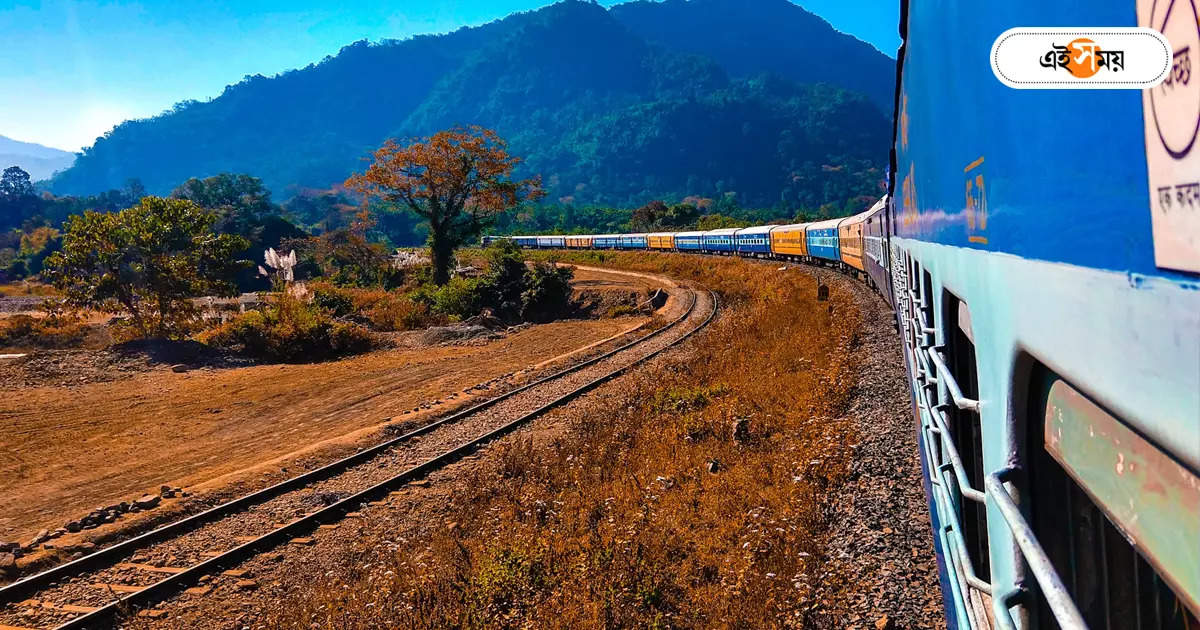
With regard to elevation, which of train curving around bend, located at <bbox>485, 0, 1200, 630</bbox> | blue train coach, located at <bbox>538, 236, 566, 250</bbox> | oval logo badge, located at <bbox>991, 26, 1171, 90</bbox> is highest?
blue train coach, located at <bbox>538, 236, 566, 250</bbox>

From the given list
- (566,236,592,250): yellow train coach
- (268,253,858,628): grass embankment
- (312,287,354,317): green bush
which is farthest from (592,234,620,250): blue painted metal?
(268,253,858,628): grass embankment

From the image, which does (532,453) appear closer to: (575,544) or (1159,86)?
(575,544)

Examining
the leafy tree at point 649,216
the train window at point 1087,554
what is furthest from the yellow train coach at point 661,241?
the train window at point 1087,554

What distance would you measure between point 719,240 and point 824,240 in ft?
54.0

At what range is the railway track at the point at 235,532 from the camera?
24.8 feet

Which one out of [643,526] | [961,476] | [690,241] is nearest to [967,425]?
[961,476]

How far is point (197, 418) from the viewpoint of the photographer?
14.9 m

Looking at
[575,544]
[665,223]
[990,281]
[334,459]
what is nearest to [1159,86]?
[990,281]

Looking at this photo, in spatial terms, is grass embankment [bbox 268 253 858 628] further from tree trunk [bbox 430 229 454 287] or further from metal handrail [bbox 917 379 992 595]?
tree trunk [bbox 430 229 454 287]

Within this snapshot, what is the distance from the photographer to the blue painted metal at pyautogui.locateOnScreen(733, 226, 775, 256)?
38.5 m

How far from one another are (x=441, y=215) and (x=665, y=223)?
5625 cm

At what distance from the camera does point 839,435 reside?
8.96m

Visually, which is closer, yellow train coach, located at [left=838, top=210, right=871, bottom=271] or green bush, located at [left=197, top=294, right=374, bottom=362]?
yellow train coach, located at [left=838, top=210, right=871, bottom=271]

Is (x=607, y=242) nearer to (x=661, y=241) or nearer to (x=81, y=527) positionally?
(x=661, y=241)
